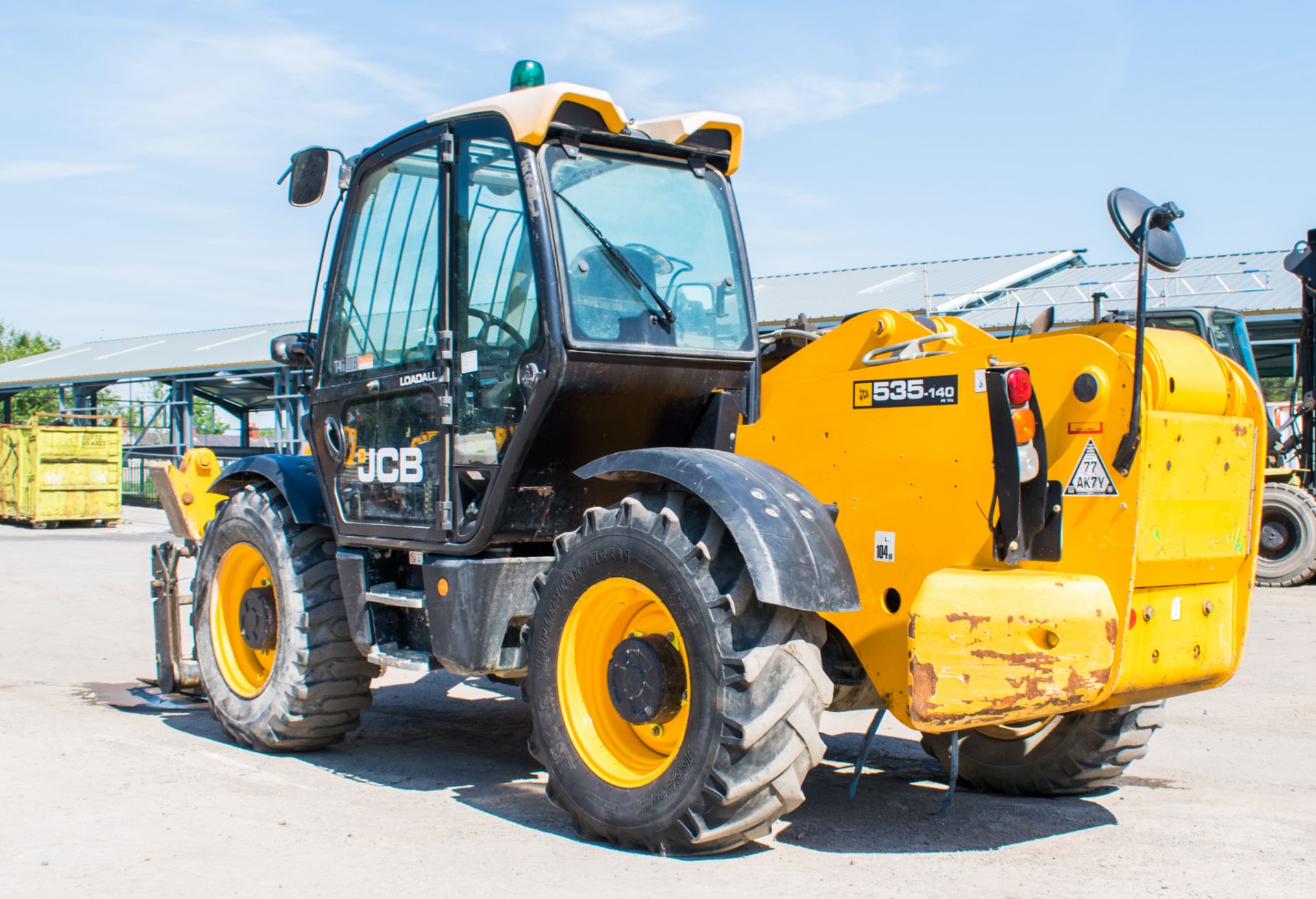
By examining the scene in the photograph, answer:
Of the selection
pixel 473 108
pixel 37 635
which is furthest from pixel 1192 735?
pixel 37 635

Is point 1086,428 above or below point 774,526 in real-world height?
above

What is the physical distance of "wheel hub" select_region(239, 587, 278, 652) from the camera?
20.0ft

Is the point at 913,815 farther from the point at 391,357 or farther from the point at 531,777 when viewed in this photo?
the point at 391,357

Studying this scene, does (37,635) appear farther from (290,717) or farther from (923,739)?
(923,739)

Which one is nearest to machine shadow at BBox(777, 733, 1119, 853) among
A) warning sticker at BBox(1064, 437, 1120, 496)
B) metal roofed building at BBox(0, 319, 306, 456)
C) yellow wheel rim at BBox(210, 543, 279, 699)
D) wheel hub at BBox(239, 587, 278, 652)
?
warning sticker at BBox(1064, 437, 1120, 496)

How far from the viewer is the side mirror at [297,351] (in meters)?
6.25

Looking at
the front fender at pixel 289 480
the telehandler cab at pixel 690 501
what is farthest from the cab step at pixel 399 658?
the front fender at pixel 289 480

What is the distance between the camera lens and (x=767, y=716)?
3973 mm

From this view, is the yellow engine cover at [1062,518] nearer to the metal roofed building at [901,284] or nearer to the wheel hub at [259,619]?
the wheel hub at [259,619]

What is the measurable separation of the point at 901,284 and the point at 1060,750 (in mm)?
21486

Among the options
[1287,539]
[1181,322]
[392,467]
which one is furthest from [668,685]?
[1287,539]

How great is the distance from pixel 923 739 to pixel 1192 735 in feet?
6.87

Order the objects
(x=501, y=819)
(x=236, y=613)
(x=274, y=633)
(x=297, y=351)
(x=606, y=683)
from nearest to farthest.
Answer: (x=606, y=683) → (x=501, y=819) → (x=274, y=633) → (x=297, y=351) → (x=236, y=613)

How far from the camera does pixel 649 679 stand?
4.32m
